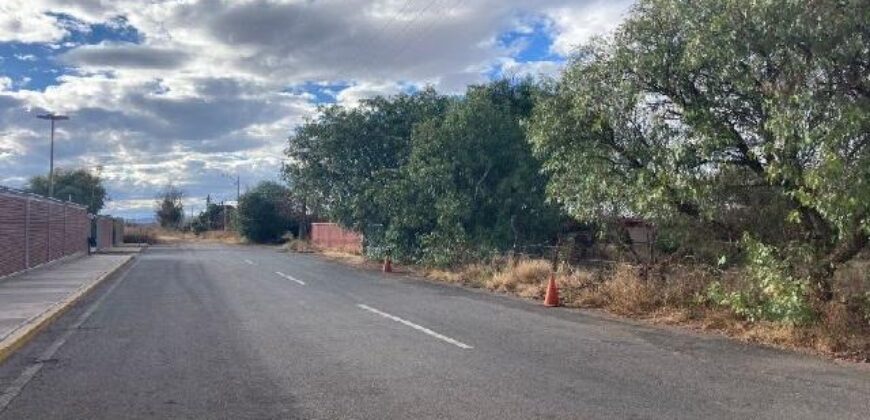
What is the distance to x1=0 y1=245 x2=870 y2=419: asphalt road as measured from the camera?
7.29 m

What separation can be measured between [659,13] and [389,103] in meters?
24.7

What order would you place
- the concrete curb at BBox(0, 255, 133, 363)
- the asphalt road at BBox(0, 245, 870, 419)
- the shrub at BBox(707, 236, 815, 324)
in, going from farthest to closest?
the shrub at BBox(707, 236, 815, 324) < the concrete curb at BBox(0, 255, 133, 363) < the asphalt road at BBox(0, 245, 870, 419)

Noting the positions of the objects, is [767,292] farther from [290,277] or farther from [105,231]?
[105,231]

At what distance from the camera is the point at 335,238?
5469 cm

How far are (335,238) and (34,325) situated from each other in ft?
139

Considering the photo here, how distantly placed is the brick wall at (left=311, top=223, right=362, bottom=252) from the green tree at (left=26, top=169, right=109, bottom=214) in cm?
3682

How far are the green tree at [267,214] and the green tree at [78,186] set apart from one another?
70.4ft

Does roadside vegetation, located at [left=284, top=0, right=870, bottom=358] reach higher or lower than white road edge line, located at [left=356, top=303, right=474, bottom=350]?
higher

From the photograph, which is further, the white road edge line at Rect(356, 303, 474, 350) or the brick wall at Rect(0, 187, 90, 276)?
the brick wall at Rect(0, 187, 90, 276)

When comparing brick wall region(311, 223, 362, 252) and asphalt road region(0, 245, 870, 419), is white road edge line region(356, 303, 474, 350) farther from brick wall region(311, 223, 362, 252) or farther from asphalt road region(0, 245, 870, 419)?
brick wall region(311, 223, 362, 252)

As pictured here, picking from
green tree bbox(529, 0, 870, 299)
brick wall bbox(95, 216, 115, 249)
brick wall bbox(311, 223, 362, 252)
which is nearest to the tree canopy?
green tree bbox(529, 0, 870, 299)

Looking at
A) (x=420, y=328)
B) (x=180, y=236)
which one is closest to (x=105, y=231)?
(x=180, y=236)

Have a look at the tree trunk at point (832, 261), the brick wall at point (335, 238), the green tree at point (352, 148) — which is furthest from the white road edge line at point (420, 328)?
the brick wall at point (335, 238)

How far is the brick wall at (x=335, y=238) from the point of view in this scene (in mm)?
46750
